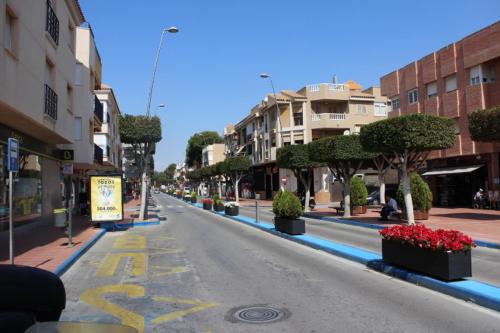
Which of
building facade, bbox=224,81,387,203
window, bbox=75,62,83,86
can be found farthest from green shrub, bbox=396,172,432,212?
building facade, bbox=224,81,387,203

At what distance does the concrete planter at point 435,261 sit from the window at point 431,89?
29578 millimetres

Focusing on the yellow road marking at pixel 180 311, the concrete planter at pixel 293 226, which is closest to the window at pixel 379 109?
the concrete planter at pixel 293 226

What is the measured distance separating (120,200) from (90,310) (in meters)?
14.6

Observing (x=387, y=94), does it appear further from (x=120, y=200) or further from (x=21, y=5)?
(x=21, y=5)

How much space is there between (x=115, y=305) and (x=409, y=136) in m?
15.0

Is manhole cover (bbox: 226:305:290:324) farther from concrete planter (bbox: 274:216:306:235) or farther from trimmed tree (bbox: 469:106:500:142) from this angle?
trimmed tree (bbox: 469:106:500:142)

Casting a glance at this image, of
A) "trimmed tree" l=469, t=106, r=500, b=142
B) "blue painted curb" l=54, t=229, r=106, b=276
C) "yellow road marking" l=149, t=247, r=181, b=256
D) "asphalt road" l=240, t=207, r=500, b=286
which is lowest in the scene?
"asphalt road" l=240, t=207, r=500, b=286

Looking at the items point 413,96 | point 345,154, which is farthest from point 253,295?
point 413,96

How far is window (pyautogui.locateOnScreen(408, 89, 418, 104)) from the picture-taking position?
38.1 metres

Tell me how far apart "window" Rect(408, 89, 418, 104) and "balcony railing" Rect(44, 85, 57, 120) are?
28.3m

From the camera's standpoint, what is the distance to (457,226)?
19234 millimetres

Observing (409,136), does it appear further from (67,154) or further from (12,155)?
(67,154)

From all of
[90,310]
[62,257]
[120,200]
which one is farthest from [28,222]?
[90,310]

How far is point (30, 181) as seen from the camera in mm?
19797
